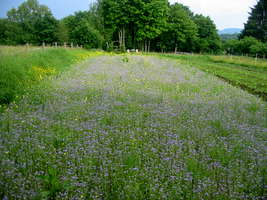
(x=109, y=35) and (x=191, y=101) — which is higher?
(x=109, y=35)

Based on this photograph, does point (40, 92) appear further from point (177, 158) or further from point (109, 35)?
point (109, 35)

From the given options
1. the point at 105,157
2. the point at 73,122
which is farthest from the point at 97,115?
the point at 105,157

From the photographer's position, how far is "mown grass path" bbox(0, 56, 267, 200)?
3.70 m

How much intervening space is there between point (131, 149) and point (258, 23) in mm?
72094

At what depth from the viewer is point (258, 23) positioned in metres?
65.2

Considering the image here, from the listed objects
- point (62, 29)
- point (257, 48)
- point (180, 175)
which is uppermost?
point (62, 29)

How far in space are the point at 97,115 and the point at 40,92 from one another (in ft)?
11.6

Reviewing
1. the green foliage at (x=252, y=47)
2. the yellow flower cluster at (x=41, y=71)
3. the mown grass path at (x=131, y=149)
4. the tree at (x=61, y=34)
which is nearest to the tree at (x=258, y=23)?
the green foliage at (x=252, y=47)

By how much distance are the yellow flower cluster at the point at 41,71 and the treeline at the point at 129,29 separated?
26308 mm

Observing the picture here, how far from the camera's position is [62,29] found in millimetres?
67125

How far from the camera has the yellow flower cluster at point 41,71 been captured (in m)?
12.3

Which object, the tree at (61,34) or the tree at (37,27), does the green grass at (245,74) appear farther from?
the tree at (37,27)

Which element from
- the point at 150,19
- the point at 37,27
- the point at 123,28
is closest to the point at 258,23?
the point at 150,19

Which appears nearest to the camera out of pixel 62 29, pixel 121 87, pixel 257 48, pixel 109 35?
pixel 121 87
